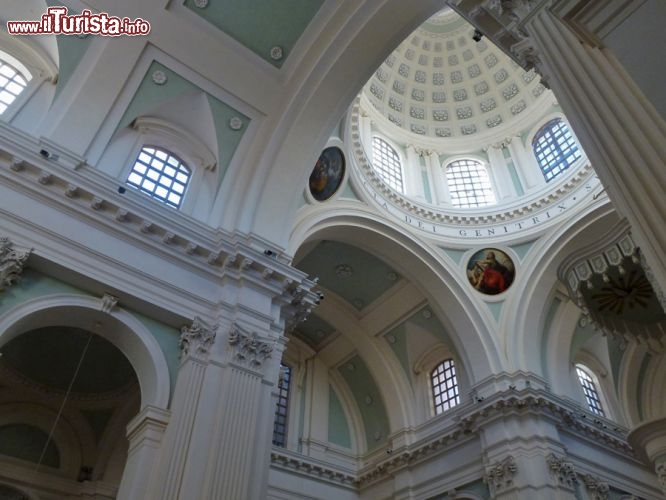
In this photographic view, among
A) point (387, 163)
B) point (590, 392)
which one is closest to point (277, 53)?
point (387, 163)

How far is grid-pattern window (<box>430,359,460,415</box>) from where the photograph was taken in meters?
16.0

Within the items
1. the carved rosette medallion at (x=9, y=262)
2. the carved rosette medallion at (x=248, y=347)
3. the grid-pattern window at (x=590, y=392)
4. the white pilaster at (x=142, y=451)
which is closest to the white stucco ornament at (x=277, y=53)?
the carved rosette medallion at (x=248, y=347)

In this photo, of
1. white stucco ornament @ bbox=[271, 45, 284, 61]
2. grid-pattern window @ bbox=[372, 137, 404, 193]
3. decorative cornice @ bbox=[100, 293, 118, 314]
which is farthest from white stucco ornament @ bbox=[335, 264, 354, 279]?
decorative cornice @ bbox=[100, 293, 118, 314]

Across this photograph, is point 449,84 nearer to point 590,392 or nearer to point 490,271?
point 490,271

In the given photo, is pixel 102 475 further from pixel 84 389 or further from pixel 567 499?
pixel 567 499

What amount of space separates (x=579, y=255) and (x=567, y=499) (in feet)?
25.2

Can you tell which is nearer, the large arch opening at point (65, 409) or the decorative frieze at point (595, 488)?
the large arch opening at point (65, 409)

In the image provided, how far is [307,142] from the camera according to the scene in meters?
11.7

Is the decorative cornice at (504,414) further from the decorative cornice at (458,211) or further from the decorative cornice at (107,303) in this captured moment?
the decorative cornice at (107,303)

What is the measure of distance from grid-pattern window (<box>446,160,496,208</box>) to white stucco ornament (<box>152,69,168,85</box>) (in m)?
10.9

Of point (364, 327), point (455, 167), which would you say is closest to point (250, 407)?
point (364, 327)

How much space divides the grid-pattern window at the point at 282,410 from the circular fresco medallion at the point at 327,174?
229 inches

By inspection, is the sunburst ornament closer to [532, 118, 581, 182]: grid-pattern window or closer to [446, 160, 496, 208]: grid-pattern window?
[532, 118, 581, 182]: grid-pattern window

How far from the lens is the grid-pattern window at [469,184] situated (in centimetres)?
1823
